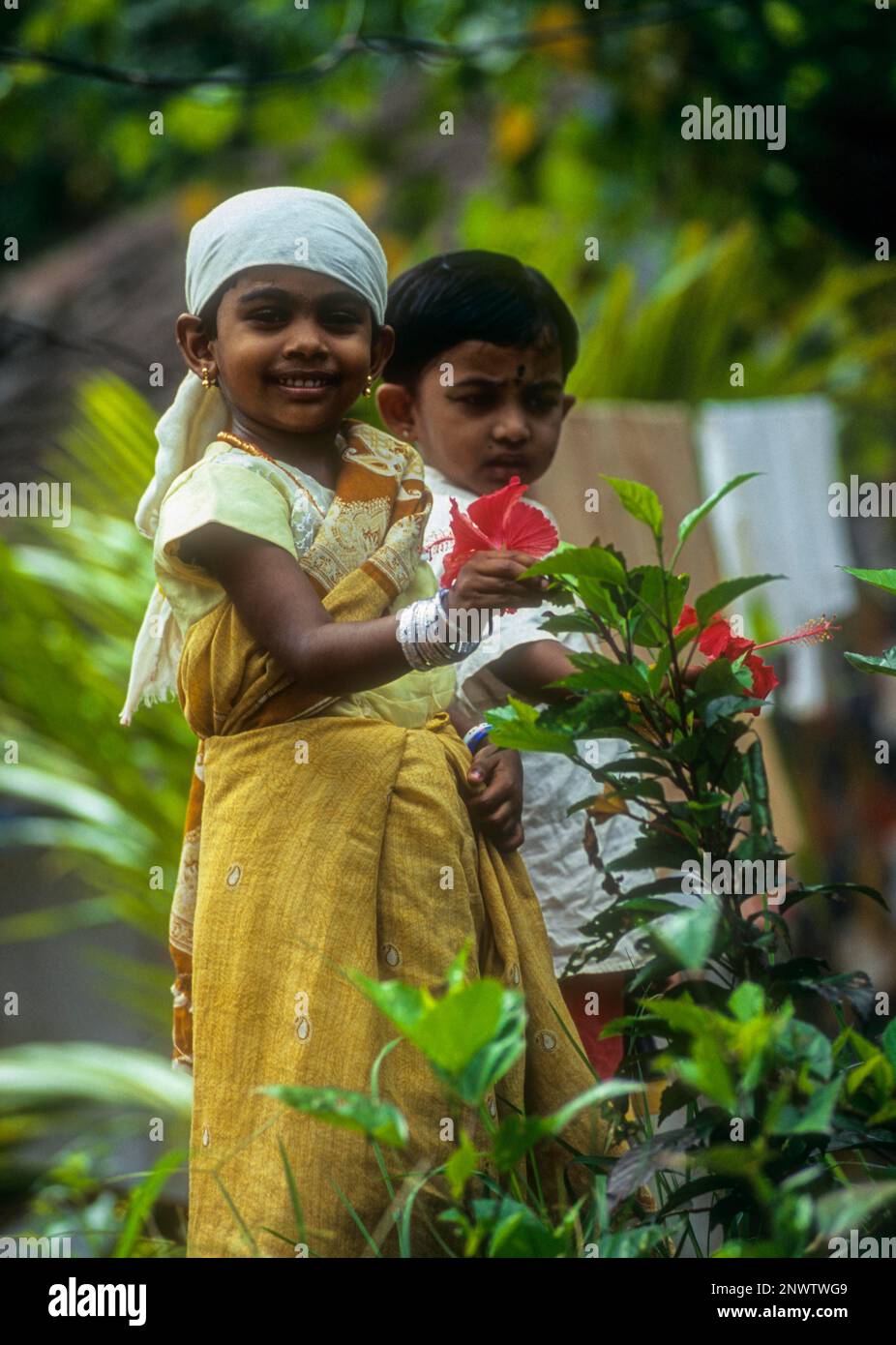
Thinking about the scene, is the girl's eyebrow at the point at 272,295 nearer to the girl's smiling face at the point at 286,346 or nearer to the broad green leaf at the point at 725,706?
the girl's smiling face at the point at 286,346

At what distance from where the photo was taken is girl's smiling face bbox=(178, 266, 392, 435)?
4.89 ft

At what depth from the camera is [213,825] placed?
150 centimetres

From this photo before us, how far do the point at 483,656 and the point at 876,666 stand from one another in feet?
1.41

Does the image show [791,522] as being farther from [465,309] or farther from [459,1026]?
[459,1026]

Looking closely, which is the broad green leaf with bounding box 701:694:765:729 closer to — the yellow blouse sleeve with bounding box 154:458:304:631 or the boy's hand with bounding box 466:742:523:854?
the boy's hand with bounding box 466:742:523:854

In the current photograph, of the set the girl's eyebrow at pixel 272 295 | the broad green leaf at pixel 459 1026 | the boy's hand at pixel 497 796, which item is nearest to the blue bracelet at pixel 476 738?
the boy's hand at pixel 497 796

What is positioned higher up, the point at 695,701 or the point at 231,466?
the point at 231,466

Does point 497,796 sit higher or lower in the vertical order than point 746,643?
lower

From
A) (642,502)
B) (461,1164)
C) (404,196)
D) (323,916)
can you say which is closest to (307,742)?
(323,916)

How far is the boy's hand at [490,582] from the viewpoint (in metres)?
1.35

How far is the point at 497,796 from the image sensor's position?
1586mm

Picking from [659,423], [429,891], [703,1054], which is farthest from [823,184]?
[703,1054]

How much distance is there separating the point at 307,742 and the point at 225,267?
45cm

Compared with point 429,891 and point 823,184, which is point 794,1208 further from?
point 823,184
